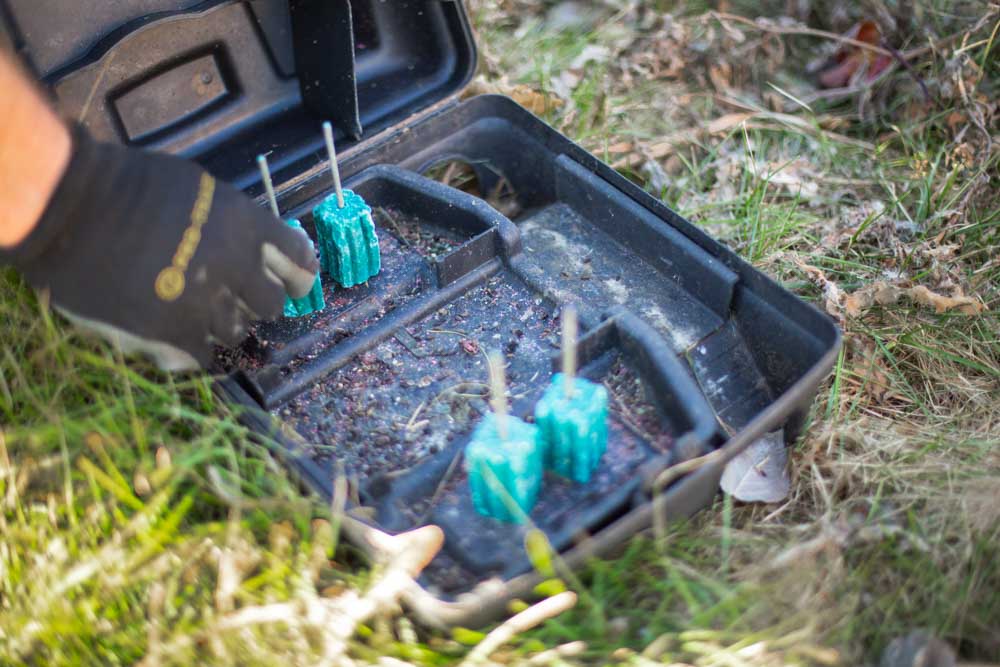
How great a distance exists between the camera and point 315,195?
1.93 metres

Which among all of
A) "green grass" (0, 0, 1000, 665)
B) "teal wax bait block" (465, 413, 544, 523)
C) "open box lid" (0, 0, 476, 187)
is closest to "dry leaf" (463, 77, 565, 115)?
"open box lid" (0, 0, 476, 187)

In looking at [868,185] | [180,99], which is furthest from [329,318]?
[868,185]

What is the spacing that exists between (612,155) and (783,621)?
1396mm

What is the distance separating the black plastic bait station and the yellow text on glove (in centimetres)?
22

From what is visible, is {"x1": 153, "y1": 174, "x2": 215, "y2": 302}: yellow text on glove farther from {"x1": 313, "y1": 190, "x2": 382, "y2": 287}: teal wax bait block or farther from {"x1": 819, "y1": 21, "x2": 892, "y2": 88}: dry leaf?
{"x1": 819, "y1": 21, "x2": 892, "y2": 88}: dry leaf

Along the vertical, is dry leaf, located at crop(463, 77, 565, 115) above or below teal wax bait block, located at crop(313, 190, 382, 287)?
below

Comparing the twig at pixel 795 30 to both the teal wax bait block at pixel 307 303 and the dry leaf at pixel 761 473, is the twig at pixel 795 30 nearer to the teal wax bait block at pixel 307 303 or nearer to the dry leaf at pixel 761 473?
the dry leaf at pixel 761 473

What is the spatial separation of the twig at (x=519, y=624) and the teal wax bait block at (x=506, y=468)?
0.44 feet

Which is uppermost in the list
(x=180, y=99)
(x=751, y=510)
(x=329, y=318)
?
(x=180, y=99)

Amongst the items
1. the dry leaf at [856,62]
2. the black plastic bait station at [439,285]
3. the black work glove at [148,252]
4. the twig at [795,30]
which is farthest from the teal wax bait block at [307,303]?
the dry leaf at [856,62]

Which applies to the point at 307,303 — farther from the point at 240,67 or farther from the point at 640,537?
the point at 640,537

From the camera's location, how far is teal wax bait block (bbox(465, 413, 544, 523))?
1.37 m

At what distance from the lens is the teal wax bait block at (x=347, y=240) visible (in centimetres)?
174

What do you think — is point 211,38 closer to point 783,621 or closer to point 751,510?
point 751,510
